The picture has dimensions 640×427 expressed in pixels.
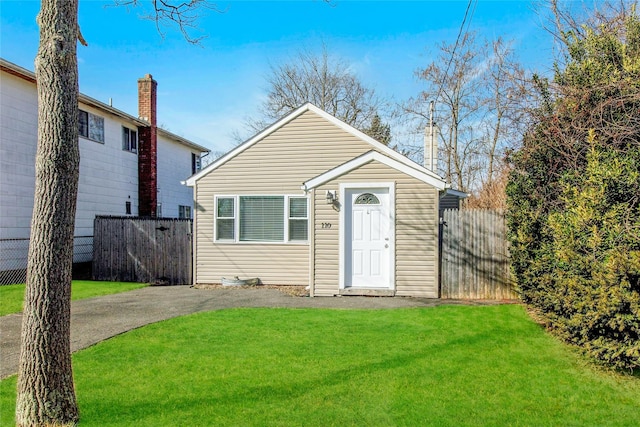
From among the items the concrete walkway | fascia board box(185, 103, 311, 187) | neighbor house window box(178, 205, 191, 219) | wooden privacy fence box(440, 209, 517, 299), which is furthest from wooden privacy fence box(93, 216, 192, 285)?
neighbor house window box(178, 205, 191, 219)

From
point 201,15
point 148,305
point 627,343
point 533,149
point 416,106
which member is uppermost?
point 416,106

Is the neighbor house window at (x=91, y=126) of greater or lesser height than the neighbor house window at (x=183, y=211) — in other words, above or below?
above

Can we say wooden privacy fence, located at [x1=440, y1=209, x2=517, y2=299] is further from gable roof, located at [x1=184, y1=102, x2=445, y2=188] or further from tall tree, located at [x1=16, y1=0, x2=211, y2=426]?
tall tree, located at [x1=16, y1=0, x2=211, y2=426]

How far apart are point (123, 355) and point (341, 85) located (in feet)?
82.6

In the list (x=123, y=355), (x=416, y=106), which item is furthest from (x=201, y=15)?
(x=416, y=106)

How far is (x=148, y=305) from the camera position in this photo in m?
8.83

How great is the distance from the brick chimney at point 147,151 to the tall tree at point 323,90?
1058cm

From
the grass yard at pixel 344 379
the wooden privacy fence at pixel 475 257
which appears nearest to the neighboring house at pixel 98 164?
the grass yard at pixel 344 379

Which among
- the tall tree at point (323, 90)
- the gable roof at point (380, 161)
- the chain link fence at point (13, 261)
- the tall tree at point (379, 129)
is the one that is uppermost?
the tall tree at point (323, 90)

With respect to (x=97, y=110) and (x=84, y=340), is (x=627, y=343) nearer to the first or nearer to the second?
(x=84, y=340)

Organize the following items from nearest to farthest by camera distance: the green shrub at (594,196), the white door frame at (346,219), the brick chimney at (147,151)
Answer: the green shrub at (594,196) < the white door frame at (346,219) < the brick chimney at (147,151)

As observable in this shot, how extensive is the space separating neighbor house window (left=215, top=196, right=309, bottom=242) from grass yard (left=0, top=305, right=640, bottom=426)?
4.92 meters

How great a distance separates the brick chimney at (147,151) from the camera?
59.0 ft

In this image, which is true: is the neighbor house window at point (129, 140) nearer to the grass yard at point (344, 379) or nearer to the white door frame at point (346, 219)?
the white door frame at point (346, 219)
